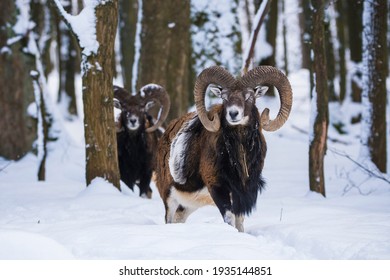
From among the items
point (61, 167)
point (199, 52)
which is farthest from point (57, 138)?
point (199, 52)

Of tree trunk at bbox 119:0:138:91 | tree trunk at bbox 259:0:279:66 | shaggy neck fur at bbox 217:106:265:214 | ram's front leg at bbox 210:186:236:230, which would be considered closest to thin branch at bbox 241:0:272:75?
shaggy neck fur at bbox 217:106:265:214

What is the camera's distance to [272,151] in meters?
17.7

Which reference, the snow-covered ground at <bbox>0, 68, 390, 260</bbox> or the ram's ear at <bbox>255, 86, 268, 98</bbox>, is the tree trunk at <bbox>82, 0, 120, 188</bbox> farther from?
the ram's ear at <bbox>255, 86, 268, 98</bbox>

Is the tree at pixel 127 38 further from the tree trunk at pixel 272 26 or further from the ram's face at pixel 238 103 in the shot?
the ram's face at pixel 238 103

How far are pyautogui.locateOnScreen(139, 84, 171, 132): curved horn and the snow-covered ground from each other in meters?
2.16

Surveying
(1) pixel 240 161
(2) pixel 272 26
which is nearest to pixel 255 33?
(1) pixel 240 161

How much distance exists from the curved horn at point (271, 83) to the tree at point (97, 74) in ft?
8.82

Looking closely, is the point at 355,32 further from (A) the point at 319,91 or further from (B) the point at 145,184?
(A) the point at 319,91

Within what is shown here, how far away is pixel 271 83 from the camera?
8852 millimetres

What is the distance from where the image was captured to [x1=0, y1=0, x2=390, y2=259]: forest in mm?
6484

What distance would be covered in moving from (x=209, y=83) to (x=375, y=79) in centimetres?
498

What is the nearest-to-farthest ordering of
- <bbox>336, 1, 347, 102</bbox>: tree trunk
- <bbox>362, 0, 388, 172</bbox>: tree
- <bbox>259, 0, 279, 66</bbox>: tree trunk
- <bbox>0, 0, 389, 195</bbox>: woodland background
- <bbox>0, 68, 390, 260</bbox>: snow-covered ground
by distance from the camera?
<bbox>0, 68, 390, 260</bbox>: snow-covered ground
<bbox>0, 0, 389, 195</bbox>: woodland background
<bbox>362, 0, 388, 172</bbox>: tree
<bbox>259, 0, 279, 66</bbox>: tree trunk
<bbox>336, 1, 347, 102</bbox>: tree trunk

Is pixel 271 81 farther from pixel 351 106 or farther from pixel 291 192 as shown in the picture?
pixel 351 106

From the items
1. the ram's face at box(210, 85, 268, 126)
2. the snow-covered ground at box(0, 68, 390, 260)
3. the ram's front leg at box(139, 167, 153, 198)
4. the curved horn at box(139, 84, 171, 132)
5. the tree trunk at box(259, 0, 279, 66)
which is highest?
the tree trunk at box(259, 0, 279, 66)
